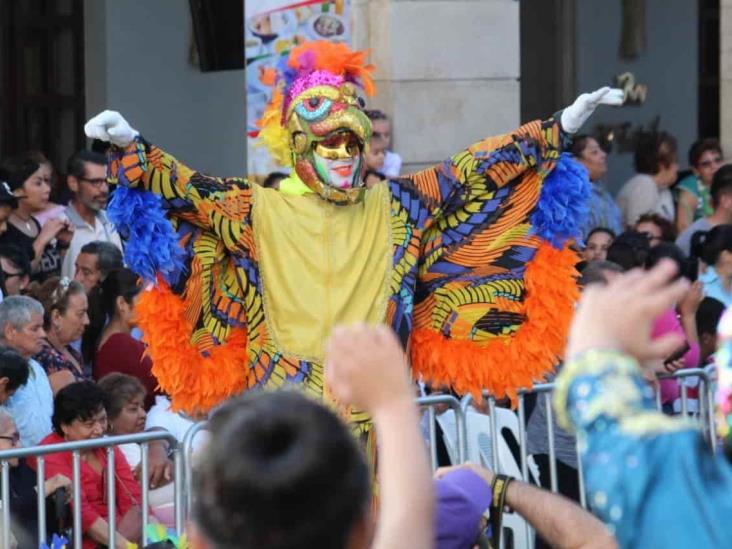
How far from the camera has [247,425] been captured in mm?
1730

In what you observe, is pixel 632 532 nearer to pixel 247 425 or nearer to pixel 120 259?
pixel 247 425

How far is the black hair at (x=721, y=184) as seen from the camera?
336 inches

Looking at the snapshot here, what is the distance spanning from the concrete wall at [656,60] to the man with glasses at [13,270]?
570cm

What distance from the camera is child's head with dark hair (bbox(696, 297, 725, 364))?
22.9 feet

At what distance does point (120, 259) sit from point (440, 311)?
98.3 inches

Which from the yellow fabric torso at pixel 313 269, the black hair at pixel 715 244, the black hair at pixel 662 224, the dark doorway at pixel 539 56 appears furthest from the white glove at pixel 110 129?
the dark doorway at pixel 539 56

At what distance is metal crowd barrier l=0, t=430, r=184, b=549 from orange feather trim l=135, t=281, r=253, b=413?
261 millimetres

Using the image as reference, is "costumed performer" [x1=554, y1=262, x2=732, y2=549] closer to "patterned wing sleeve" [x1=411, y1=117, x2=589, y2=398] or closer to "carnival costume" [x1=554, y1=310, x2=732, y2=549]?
"carnival costume" [x1=554, y1=310, x2=732, y2=549]

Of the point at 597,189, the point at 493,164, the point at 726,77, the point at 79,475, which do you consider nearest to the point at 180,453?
the point at 79,475

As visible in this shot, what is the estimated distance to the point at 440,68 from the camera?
9055 mm

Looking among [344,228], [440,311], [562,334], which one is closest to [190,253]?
[344,228]

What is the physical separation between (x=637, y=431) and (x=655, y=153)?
8338 millimetres

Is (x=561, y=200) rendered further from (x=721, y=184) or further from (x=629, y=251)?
(x=721, y=184)

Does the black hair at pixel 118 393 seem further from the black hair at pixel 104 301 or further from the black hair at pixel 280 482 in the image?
the black hair at pixel 280 482
